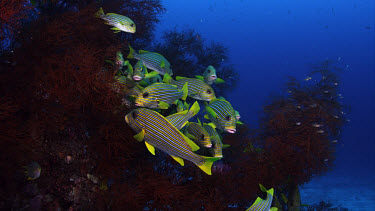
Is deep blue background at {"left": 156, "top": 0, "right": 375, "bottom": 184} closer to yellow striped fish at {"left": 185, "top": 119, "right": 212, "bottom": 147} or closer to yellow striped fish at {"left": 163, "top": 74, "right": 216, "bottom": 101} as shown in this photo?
yellow striped fish at {"left": 163, "top": 74, "right": 216, "bottom": 101}

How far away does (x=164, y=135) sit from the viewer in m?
2.27

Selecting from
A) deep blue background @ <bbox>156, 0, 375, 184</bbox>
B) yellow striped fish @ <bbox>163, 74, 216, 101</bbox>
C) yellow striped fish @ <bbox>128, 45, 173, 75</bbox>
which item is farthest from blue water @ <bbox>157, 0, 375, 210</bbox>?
yellow striped fish @ <bbox>163, 74, 216, 101</bbox>

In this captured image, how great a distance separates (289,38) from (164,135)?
116383 millimetres

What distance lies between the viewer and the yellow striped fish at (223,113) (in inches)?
140

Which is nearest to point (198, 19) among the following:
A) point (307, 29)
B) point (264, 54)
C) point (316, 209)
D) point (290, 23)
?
point (264, 54)

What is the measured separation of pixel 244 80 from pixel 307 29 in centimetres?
3648

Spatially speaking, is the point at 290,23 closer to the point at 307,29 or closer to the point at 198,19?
the point at 307,29

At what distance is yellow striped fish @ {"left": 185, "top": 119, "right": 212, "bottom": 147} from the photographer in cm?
313

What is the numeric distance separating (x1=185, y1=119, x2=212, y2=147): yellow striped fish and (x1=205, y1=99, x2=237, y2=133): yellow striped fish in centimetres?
45

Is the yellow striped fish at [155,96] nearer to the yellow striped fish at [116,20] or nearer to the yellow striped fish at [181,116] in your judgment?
the yellow striped fish at [181,116]

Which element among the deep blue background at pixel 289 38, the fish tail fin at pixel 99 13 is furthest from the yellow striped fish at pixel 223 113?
the deep blue background at pixel 289 38

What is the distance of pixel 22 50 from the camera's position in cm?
314

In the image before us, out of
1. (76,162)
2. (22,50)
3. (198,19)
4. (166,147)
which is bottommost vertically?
A: (76,162)

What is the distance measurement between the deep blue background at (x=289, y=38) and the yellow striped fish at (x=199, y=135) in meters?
92.0
